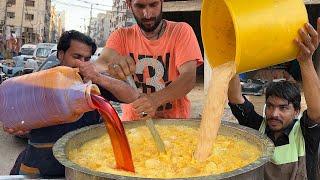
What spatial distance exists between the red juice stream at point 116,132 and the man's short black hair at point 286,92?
119cm

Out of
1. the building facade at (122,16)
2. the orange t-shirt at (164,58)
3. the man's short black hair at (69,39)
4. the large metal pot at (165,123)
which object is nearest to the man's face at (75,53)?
the man's short black hair at (69,39)

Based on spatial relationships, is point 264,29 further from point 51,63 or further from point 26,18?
point 26,18

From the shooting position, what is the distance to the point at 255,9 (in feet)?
5.65

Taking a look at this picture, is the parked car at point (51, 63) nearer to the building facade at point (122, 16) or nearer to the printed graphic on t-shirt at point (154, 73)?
the printed graphic on t-shirt at point (154, 73)

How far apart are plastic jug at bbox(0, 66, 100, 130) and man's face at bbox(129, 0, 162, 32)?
77 centimetres

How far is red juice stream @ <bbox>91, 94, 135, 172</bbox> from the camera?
1663 millimetres

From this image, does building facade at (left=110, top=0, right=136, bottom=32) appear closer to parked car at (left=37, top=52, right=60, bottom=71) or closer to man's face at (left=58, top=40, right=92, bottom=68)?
parked car at (left=37, top=52, right=60, bottom=71)

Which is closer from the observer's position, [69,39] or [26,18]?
[69,39]

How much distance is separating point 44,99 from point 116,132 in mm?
355

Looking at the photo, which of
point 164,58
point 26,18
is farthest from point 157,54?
point 26,18

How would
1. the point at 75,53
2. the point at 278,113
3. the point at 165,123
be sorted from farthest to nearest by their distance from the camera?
the point at 75,53
the point at 278,113
the point at 165,123

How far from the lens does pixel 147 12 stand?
97.5 inches

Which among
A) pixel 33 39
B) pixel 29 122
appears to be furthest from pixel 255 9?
pixel 33 39

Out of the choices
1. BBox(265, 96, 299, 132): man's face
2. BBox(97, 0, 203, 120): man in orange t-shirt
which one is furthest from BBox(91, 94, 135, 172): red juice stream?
BBox(265, 96, 299, 132): man's face
